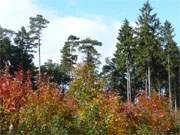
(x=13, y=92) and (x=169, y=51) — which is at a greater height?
(x=169, y=51)

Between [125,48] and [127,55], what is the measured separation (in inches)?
52.7

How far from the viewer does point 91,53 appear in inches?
3693

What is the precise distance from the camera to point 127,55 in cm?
8200

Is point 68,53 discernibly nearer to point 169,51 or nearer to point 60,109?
point 169,51

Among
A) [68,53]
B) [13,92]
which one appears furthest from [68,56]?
[13,92]

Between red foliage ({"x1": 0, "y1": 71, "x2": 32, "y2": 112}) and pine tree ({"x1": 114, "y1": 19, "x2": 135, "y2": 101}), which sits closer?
red foliage ({"x1": 0, "y1": 71, "x2": 32, "y2": 112})

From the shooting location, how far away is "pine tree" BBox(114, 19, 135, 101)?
3182 inches

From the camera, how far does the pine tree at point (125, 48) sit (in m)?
80.8

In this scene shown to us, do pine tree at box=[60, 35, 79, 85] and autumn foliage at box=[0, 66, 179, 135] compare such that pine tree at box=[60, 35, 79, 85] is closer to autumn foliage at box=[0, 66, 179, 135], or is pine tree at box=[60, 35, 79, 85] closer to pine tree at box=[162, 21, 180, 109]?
pine tree at box=[162, 21, 180, 109]

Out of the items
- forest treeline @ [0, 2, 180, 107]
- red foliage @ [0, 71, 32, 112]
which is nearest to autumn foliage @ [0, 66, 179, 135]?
red foliage @ [0, 71, 32, 112]

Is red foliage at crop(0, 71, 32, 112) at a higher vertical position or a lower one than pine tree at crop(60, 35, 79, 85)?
lower

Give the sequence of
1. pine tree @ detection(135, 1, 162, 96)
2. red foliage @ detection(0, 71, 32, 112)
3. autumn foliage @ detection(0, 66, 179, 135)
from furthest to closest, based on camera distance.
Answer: pine tree @ detection(135, 1, 162, 96) < red foliage @ detection(0, 71, 32, 112) < autumn foliage @ detection(0, 66, 179, 135)

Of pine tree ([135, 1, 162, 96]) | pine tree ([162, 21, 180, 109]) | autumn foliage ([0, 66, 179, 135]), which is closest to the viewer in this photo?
autumn foliage ([0, 66, 179, 135])

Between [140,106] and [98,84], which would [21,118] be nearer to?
[98,84]
